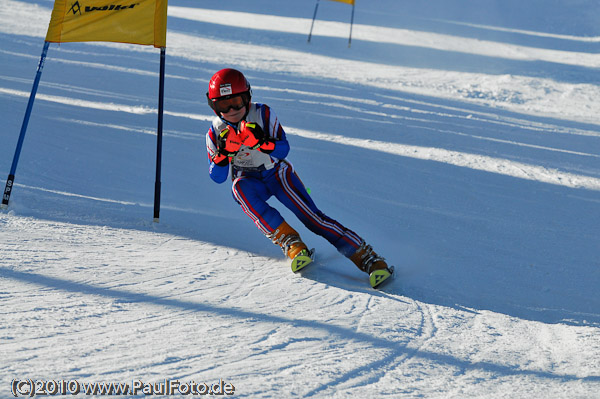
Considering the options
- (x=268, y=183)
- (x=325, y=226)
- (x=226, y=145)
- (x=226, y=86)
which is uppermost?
(x=226, y=86)

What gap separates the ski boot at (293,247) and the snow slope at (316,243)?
136 mm

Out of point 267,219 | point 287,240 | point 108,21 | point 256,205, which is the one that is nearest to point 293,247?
point 287,240

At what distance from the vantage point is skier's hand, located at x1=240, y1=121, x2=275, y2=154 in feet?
14.2

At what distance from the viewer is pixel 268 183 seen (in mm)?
4703

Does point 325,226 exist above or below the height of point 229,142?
below

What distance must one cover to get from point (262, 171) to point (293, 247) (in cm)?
67

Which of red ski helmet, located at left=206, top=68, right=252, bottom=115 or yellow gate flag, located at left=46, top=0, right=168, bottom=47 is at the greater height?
yellow gate flag, located at left=46, top=0, right=168, bottom=47

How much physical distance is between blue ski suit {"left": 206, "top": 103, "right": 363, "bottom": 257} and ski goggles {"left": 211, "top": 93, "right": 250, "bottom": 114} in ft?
0.33

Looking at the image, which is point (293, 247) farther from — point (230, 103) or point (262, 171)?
Result: point (230, 103)

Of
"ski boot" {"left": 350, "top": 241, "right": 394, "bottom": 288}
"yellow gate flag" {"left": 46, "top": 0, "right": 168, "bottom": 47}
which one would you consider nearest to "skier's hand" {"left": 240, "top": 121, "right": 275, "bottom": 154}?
"ski boot" {"left": 350, "top": 241, "right": 394, "bottom": 288}

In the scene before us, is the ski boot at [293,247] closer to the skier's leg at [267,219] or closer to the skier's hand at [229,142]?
the skier's leg at [267,219]

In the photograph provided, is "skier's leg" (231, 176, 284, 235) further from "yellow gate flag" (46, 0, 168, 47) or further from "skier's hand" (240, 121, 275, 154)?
"yellow gate flag" (46, 0, 168, 47)

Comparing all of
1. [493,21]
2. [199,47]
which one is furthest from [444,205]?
[493,21]

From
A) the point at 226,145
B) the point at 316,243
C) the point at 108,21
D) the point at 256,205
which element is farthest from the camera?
the point at 316,243
